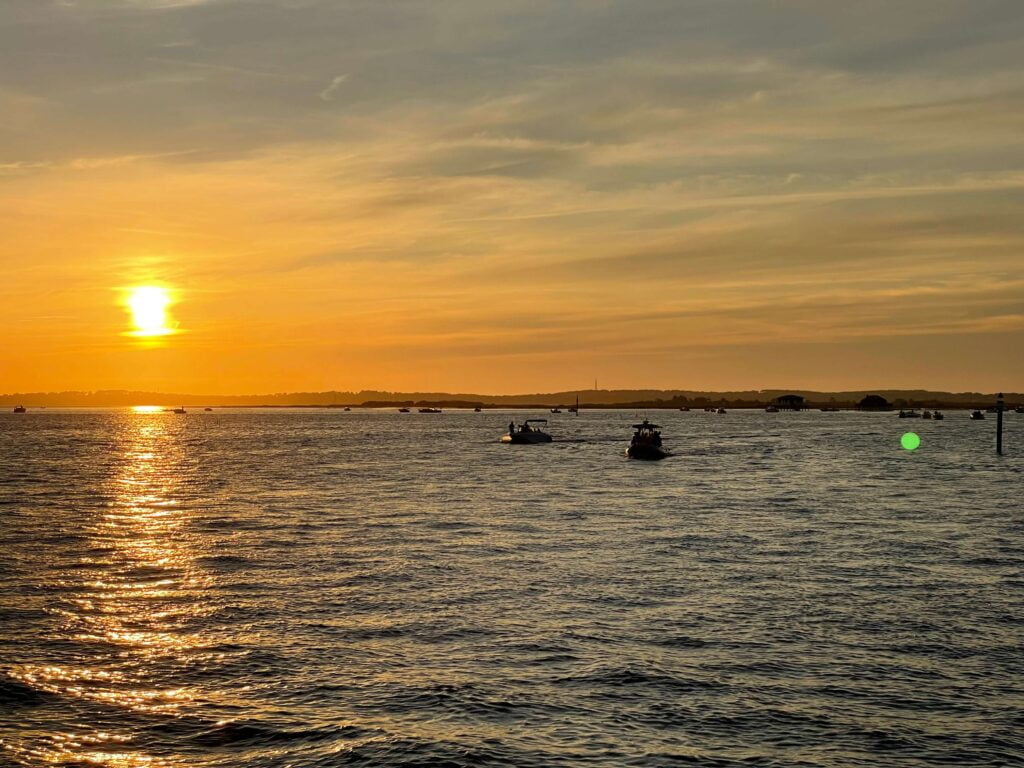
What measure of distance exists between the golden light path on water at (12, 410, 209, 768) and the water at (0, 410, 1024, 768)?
0.11 metres

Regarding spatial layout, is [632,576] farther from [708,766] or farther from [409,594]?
[708,766]

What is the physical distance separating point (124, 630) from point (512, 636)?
11.8 meters

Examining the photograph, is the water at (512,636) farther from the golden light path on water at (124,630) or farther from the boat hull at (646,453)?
the boat hull at (646,453)

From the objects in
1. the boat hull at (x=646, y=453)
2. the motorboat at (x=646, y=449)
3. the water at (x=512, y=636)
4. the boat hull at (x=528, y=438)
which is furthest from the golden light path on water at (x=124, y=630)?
the boat hull at (x=528, y=438)

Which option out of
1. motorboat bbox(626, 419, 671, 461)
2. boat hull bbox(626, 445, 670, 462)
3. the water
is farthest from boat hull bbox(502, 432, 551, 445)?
the water

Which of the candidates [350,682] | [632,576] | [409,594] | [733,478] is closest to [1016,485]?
[733,478]

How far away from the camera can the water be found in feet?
66.4

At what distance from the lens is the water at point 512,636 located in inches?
797

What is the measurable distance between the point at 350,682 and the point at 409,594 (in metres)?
11.1

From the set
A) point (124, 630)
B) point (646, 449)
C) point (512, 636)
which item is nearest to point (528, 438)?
point (646, 449)

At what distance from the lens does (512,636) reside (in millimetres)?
28812

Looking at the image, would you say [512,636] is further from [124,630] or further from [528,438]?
[528,438]

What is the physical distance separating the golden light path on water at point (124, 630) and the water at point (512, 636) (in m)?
0.11

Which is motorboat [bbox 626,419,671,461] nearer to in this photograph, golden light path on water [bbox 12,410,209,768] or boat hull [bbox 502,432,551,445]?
boat hull [bbox 502,432,551,445]
